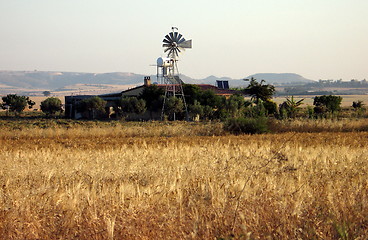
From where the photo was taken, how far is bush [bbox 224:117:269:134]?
28188mm

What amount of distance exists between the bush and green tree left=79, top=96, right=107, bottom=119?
3426cm

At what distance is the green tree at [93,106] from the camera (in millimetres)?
60781

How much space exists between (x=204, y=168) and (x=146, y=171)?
1.35m

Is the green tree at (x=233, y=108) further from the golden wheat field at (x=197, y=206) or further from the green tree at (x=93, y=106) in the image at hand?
the golden wheat field at (x=197, y=206)

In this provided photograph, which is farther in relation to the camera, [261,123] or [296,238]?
[261,123]

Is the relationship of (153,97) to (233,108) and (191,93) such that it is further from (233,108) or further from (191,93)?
(233,108)

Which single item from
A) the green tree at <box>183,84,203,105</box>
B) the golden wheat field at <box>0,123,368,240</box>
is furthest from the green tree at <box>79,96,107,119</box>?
the golden wheat field at <box>0,123,368,240</box>

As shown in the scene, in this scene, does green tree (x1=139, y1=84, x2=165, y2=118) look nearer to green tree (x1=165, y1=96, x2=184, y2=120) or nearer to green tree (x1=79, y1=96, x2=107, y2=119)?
green tree (x1=165, y1=96, x2=184, y2=120)

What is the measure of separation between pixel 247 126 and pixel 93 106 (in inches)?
1401

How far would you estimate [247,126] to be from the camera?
93.9 feet

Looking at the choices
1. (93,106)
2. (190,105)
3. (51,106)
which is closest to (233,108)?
(190,105)

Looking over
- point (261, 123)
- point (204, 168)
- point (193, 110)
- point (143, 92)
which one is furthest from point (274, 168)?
point (143, 92)

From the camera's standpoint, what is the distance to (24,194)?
8.00 m

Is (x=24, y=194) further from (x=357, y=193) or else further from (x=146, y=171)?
(x=357, y=193)
